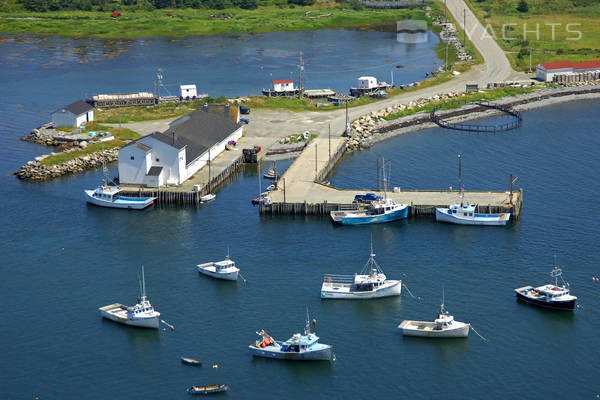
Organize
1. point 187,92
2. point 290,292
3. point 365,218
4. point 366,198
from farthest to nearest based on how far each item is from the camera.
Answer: point 187,92
point 366,198
point 365,218
point 290,292

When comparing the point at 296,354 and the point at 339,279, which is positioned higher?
the point at 339,279

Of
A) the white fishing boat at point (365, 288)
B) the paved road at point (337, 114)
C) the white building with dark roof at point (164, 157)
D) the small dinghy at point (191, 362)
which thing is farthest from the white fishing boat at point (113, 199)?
the small dinghy at point (191, 362)

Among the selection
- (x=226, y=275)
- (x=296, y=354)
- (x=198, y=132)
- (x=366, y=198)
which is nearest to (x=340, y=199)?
(x=366, y=198)

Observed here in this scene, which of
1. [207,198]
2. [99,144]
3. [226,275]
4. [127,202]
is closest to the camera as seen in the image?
[226,275]

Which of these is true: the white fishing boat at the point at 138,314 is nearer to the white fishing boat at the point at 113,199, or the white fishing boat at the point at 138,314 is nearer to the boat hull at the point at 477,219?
the white fishing boat at the point at 113,199

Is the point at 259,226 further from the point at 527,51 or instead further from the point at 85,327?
the point at 527,51

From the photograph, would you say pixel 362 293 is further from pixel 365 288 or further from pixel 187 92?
pixel 187 92
